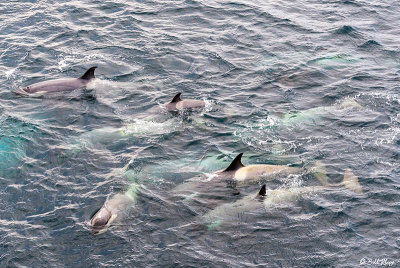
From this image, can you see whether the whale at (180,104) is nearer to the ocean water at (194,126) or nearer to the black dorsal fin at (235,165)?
the ocean water at (194,126)

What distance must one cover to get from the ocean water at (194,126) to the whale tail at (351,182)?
173mm

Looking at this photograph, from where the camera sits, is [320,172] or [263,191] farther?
[320,172]

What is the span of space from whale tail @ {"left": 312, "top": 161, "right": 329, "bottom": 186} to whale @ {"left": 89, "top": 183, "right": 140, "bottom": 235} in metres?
5.30

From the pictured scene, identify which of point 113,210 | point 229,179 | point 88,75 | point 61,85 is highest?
point 88,75

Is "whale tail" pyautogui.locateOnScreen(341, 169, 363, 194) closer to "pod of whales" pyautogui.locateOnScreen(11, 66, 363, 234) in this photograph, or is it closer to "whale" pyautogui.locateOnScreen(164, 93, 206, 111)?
"pod of whales" pyautogui.locateOnScreen(11, 66, 363, 234)

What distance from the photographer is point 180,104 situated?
1811 centimetres

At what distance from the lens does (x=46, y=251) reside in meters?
12.2

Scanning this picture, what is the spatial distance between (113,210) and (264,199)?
410 centimetres

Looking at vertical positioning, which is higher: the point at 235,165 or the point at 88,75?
the point at 88,75

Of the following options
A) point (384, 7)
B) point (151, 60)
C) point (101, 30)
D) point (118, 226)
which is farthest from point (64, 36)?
point (384, 7)

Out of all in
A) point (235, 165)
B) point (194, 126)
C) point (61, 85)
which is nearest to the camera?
point (235, 165)

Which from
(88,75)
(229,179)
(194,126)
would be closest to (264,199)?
(229,179)

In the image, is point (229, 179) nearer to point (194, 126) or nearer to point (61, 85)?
point (194, 126)

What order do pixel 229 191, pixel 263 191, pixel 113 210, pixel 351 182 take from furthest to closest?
pixel 351 182, pixel 229 191, pixel 263 191, pixel 113 210
